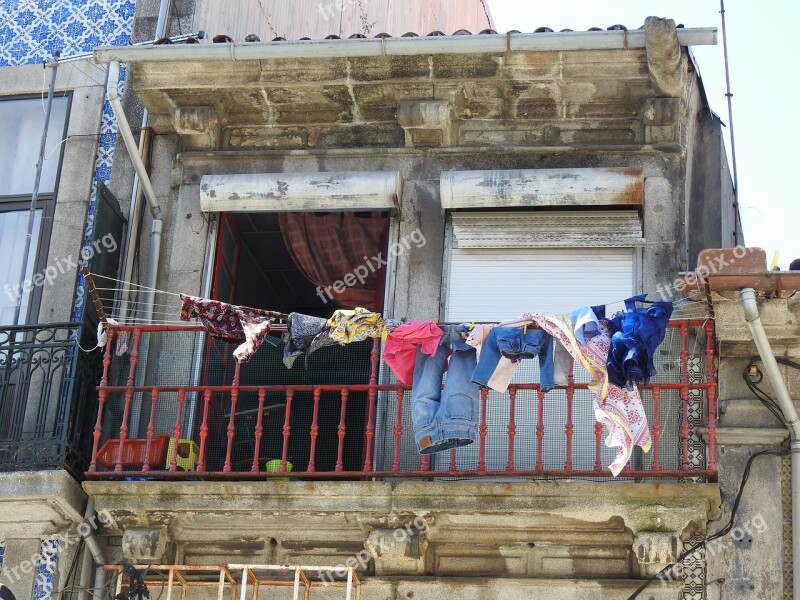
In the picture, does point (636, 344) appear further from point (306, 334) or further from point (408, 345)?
point (306, 334)

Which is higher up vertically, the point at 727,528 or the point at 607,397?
the point at 607,397

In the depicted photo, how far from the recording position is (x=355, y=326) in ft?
32.9

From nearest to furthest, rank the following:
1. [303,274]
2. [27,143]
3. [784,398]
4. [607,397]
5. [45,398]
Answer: [607,397]
[784,398]
[45,398]
[27,143]
[303,274]

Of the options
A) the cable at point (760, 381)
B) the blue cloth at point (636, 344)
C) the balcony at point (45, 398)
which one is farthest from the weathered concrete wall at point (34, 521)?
the cable at point (760, 381)

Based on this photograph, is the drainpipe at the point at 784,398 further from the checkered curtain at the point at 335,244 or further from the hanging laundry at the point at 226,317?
the checkered curtain at the point at 335,244

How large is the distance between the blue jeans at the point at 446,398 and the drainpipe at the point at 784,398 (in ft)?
5.40

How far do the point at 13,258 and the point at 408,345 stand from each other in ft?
10.8

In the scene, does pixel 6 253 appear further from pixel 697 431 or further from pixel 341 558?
pixel 697 431

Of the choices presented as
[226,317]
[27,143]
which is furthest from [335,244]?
[27,143]

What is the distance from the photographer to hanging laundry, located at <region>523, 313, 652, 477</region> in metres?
9.44

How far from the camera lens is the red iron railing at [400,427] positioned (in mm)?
9875

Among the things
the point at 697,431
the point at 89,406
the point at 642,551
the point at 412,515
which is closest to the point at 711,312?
the point at 697,431

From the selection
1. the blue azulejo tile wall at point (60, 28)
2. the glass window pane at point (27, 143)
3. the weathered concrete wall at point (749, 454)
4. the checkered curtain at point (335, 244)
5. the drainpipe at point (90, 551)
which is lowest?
the drainpipe at point (90, 551)

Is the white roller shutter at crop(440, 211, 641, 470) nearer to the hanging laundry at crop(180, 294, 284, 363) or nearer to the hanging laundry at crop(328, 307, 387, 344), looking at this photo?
the hanging laundry at crop(328, 307, 387, 344)
